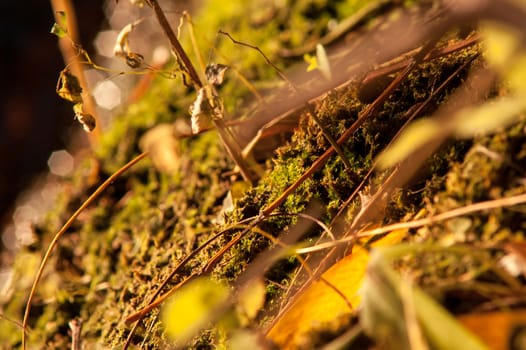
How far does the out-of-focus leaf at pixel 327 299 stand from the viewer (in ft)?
2.65

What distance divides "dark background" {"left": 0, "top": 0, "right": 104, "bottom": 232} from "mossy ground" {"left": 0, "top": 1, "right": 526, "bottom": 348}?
143 centimetres

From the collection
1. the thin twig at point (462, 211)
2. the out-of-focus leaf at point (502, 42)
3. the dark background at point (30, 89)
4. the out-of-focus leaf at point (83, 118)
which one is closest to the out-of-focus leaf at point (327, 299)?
the thin twig at point (462, 211)

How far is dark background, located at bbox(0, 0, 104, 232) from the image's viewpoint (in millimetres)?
3266

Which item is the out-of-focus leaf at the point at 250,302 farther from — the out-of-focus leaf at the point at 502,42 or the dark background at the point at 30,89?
the dark background at the point at 30,89

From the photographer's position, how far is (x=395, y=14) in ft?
5.38

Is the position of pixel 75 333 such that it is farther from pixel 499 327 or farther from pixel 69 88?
pixel 499 327

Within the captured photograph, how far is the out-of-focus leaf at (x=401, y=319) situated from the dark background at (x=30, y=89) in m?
2.94

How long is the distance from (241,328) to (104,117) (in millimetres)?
2518

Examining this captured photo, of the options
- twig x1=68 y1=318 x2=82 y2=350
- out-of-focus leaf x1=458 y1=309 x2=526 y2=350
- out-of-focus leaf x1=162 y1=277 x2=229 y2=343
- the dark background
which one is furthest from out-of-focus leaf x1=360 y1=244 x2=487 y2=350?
the dark background

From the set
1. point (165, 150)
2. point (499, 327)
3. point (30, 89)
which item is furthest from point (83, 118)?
point (30, 89)

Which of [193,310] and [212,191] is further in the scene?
[212,191]

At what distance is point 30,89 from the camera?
356 centimetres

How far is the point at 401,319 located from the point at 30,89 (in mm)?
3551

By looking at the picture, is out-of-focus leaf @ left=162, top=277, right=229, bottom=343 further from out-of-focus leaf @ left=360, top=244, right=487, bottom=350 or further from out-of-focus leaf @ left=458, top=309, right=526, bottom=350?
out-of-focus leaf @ left=458, top=309, right=526, bottom=350
